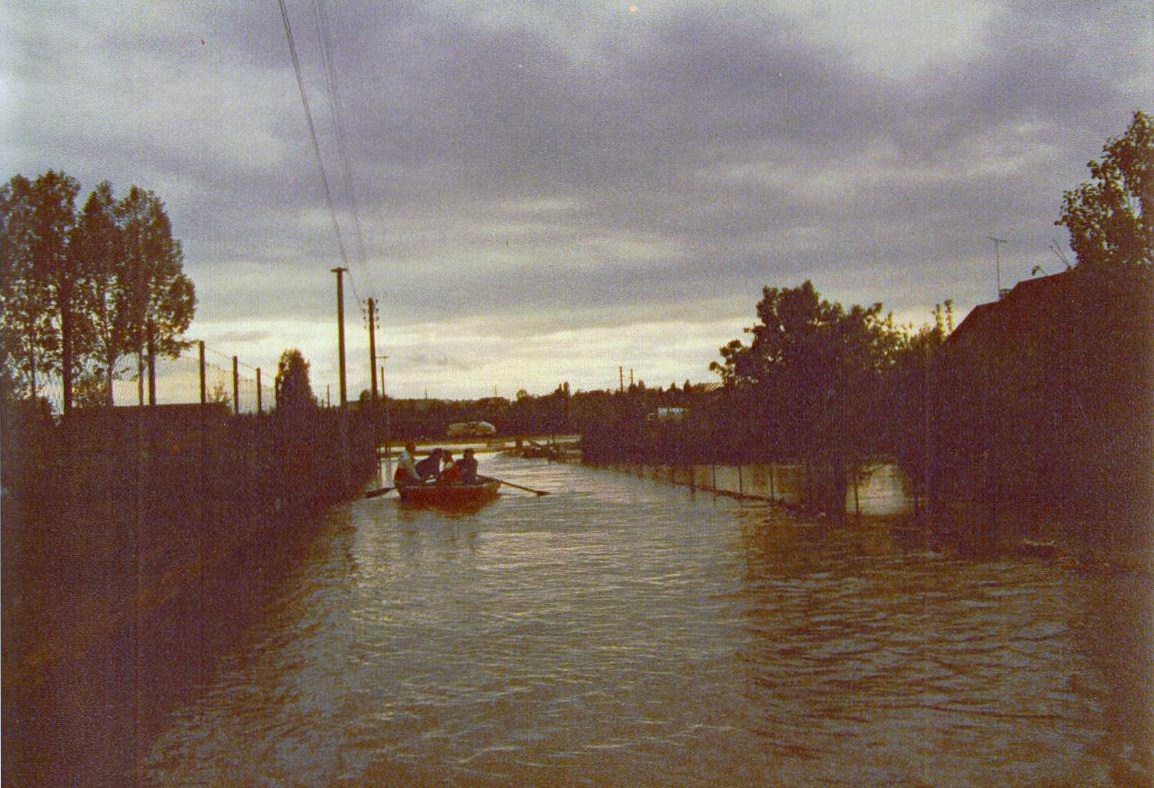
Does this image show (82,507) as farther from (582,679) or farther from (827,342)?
(827,342)

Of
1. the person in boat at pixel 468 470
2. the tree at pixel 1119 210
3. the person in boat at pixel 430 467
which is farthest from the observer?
the person in boat at pixel 430 467

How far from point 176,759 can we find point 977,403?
14.3 metres

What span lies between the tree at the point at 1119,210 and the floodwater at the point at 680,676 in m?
5.23

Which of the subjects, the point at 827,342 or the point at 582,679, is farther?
the point at 827,342

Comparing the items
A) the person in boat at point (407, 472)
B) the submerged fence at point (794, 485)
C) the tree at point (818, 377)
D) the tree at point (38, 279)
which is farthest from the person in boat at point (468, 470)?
the tree at point (38, 279)

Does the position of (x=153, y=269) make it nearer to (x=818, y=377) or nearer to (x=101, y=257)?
(x=101, y=257)

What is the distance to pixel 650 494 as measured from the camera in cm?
2720

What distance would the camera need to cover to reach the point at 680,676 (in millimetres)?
7809

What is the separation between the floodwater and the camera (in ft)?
19.3

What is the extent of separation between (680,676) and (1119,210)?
37.8ft

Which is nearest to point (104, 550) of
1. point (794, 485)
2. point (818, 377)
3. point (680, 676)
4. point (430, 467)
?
point (680, 676)

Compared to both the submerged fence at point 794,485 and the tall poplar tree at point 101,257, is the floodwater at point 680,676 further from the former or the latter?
the tall poplar tree at point 101,257

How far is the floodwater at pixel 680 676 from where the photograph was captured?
5895mm

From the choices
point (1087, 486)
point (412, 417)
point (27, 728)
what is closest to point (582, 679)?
point (27, 728)
